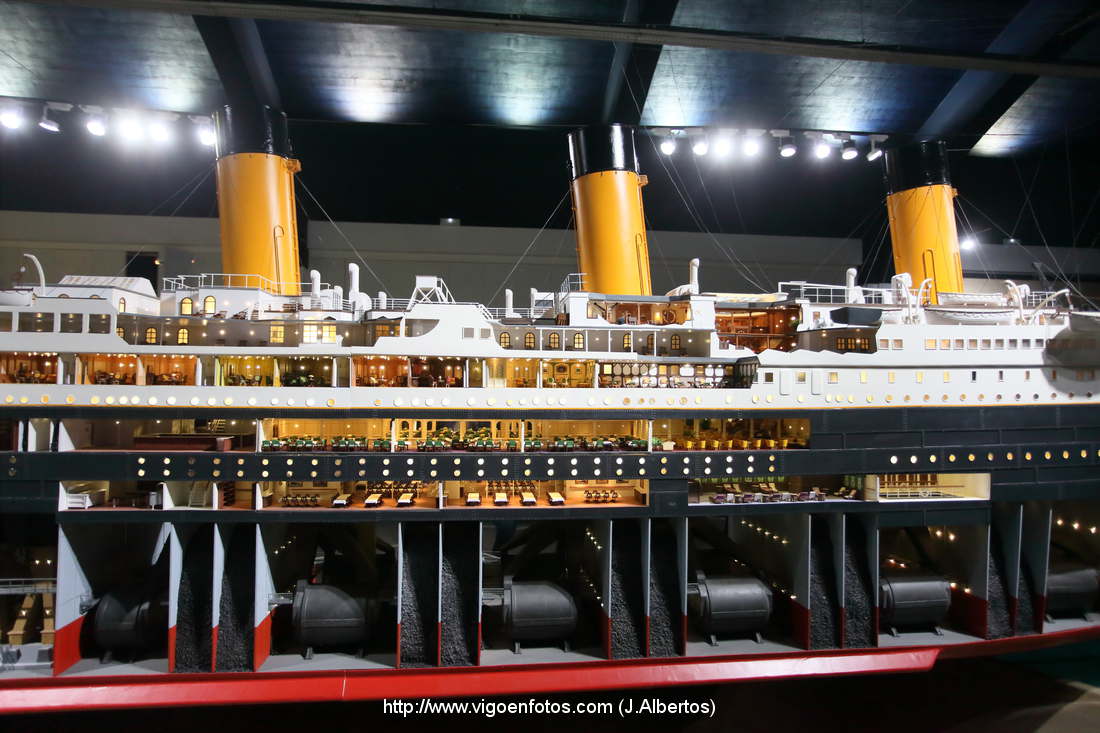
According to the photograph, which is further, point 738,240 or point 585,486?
point 738,240

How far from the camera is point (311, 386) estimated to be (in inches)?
391

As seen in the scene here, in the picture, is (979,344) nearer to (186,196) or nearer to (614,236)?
(614,236)

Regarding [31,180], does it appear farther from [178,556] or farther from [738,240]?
[738,240]

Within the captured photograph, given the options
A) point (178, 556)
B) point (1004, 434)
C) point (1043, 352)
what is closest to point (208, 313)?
point (178, 556)

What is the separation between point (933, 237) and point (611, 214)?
9.58 metres

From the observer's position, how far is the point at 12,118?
1288 cm

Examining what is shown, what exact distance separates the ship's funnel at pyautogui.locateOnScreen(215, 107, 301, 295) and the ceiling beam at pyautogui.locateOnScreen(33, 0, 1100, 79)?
239cm

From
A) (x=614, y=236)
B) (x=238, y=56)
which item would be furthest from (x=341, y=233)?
(x=614, y=236)

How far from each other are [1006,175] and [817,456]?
16.2 metres

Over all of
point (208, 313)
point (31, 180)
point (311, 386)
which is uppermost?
point (31, 180)

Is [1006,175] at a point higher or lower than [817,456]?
higher

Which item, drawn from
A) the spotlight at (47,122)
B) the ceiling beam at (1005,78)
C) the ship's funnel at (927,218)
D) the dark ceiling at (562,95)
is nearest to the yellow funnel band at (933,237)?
the ship's funnel at (927,218)

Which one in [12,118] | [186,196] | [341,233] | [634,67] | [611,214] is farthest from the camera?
[341,233]

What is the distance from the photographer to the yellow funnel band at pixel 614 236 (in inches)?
516
